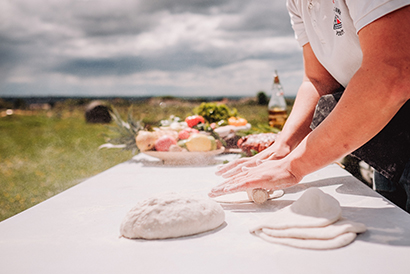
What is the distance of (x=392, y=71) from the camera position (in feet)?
2.62

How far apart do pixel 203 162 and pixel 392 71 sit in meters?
1.50

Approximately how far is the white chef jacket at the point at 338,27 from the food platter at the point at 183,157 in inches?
41.3

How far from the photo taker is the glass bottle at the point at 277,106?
116 inches

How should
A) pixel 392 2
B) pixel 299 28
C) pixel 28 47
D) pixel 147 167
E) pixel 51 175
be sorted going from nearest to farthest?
pixel 392 2 → pixel 299 28 → pixel 147 167 → pixel 51 175 → pixel 28 47

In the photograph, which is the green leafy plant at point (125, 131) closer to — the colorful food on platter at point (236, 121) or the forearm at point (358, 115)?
the colorful food on platter at point (236, 121)

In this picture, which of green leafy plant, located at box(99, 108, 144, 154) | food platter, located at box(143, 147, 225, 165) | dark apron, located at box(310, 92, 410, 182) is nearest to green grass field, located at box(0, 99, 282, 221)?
green leafy plant, located at box(99, 108, 144, 154)

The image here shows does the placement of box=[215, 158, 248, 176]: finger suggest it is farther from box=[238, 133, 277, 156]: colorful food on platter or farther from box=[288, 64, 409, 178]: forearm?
box=[238, 133, 277, 156]: colorful food on platter

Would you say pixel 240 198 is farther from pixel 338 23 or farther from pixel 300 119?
pixel 338 23

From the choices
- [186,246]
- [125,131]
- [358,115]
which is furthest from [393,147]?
[125,131]

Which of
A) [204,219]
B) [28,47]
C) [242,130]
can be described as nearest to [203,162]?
[242,130]

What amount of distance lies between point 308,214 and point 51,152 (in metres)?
10.9

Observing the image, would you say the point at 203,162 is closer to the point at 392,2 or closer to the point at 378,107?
the point at 378,107

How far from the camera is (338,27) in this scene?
1111mm

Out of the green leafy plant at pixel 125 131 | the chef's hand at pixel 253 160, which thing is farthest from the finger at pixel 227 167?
the green leafy plant at pixel 125 131
